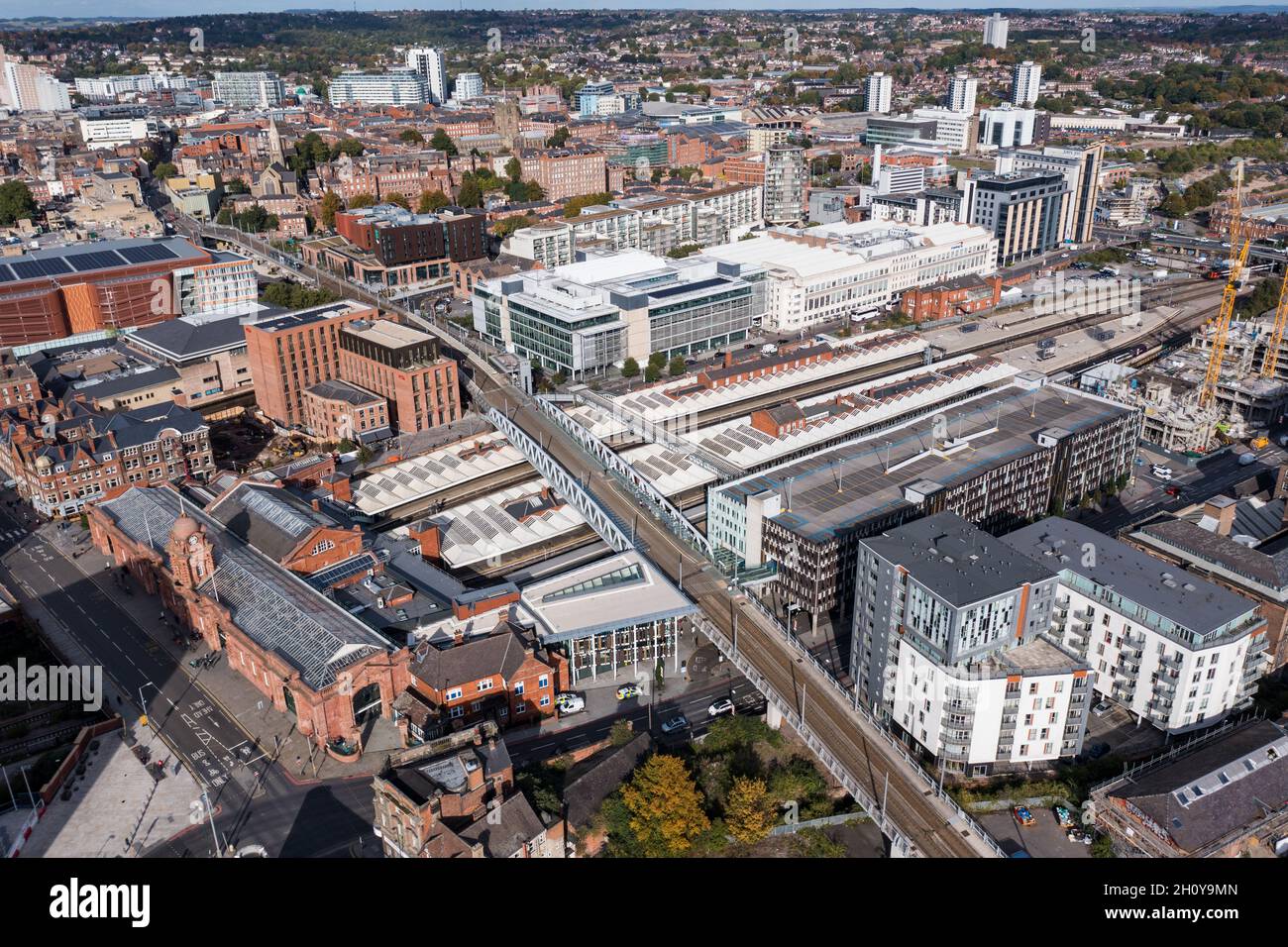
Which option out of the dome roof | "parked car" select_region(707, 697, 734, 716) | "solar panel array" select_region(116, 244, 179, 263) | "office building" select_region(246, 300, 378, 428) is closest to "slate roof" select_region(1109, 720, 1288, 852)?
"parked car" select_region(707, 697, 734, 716)

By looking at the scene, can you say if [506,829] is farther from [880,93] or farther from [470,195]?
[880,93]

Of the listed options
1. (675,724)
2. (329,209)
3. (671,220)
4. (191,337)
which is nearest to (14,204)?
(329,209)

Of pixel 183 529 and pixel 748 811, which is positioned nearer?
pixel 748 811

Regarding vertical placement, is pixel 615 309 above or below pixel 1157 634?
above

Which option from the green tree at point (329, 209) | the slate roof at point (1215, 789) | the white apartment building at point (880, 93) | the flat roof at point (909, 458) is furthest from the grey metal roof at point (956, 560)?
the white apartment building at point (880, 93)

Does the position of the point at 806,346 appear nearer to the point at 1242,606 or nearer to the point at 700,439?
the point at 700,439

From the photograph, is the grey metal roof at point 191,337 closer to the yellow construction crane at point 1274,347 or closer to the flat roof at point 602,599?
the flat roof at point 602,599

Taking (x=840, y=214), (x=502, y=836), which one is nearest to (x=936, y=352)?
(x=840, y=214)
